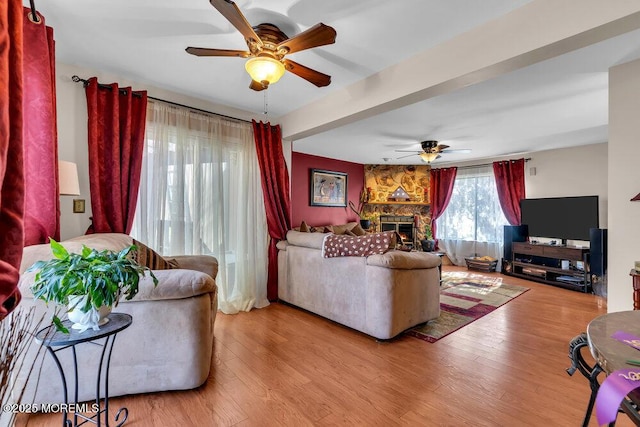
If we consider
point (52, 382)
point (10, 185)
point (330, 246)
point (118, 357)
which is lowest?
point (52, 382)

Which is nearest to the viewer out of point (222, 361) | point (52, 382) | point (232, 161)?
point (52, 382)

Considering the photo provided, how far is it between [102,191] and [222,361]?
1.80 meters

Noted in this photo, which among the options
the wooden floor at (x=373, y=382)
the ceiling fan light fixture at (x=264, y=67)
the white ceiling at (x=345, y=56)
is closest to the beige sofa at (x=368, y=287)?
the wooden floor at (x=373, y=382)

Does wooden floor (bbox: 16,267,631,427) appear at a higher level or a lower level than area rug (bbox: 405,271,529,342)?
higher

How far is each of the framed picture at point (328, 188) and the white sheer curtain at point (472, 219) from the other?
8.24ft

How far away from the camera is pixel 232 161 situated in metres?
3.36

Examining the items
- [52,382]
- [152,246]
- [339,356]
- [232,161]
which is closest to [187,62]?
[232,161]

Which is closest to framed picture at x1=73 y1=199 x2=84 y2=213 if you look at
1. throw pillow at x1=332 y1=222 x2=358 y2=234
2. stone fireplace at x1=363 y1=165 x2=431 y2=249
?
throw pillow at x1=332 y1=222 x2=358 y2=234

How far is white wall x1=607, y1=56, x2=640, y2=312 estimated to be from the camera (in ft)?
7.02

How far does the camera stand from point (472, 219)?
6.36 m

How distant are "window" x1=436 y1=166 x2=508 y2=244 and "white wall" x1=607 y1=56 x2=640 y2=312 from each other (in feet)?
12.8

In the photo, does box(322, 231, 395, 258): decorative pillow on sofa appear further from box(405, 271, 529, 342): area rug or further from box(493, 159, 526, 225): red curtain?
box(493, 159, 526, 225): red curtain

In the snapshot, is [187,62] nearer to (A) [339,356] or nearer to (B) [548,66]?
(A) [339,356]

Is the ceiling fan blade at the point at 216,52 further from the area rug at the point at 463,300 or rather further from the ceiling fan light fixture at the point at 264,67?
the area rug at the point at 463,300
